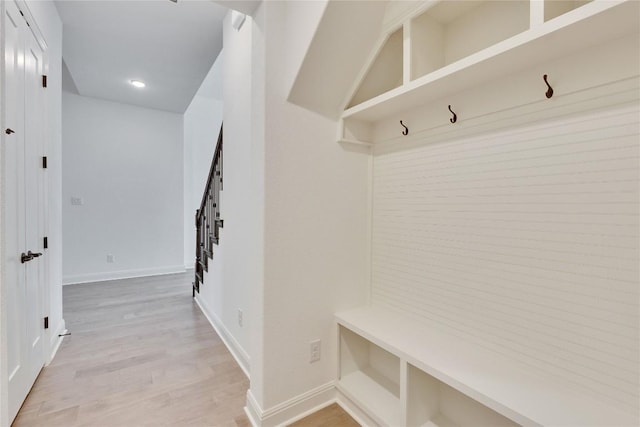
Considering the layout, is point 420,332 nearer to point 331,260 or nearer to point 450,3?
point 331,260

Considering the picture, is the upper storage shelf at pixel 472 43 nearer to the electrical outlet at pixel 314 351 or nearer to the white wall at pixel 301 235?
the white wall at pixel 301 235

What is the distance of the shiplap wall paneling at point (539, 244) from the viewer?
101 centimetres

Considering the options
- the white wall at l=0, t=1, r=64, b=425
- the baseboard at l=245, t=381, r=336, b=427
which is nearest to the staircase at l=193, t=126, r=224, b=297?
the white wall at l=0, t=1, r=64, b=425

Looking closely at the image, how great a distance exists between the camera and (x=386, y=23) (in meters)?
1.60

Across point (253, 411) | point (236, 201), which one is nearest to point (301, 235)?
point (236, 201)

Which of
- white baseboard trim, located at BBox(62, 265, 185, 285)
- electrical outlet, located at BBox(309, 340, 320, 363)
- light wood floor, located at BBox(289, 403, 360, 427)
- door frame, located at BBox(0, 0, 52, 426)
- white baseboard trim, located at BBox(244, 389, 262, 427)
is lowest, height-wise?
light wood floor, located at BBox(289, 403, 360, 427)

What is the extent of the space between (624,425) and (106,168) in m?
5.91

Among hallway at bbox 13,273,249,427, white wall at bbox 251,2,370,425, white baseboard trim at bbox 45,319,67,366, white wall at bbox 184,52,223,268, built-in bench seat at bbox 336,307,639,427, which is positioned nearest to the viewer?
built-in bench seat at bbox 336,307,639,427

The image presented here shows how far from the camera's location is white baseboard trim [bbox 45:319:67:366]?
7.49ft

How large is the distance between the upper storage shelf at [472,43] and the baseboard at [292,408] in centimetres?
153

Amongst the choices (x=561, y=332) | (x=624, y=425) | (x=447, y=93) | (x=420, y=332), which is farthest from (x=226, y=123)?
(x=624, y=425)

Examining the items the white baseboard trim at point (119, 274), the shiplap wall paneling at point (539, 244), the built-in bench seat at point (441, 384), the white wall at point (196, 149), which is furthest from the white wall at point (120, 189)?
the shiplap wall paneling at point (539, 244)

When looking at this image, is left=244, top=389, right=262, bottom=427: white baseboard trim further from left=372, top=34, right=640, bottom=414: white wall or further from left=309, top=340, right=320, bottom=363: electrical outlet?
left=372, top=34, right=640, bottom=414: white wall

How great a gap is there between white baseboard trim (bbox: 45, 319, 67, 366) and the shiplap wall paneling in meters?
2.71
